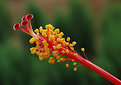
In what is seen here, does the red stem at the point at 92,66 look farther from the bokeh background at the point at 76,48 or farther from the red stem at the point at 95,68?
the bokeh background at the point at 76,48

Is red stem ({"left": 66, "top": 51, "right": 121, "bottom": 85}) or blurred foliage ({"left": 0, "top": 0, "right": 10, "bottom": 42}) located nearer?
red stem ({"left": 66, "top": 51, "right": 121, "bottom": 85})

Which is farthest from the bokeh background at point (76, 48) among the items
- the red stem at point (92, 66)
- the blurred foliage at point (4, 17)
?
the red stem at point (92, 66)

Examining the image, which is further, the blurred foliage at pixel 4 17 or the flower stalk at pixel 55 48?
the blurred foliage at pixel 4 17

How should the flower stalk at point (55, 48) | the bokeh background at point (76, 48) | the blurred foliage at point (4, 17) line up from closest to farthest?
the flower stalk at point (55, 48) < the bokeh background at point (76, 48) < the blurred foliage at point (4, 17)

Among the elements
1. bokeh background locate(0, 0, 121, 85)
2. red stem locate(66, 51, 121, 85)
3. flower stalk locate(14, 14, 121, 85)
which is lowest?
bokeh background locate(0, 0, 121, 85)

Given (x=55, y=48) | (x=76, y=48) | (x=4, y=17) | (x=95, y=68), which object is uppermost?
(x=55, y=48)

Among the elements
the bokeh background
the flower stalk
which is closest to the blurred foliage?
the bokeh background

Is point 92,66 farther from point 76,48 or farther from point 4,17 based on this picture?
point 4,17

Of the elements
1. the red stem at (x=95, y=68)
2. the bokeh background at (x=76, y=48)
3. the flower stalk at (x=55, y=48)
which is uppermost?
the flower stalk at (x=55, y=48)

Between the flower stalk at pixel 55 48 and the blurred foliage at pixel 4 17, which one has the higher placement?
the flower stalk at pixel 55 48

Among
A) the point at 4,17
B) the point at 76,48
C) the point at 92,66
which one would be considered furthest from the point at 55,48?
the point at 4,17

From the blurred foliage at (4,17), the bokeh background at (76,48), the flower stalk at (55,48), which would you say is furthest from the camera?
the blurred foliage at (4,17)

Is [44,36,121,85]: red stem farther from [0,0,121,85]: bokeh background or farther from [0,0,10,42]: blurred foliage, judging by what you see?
[0,0,10,42]: blurred foliage
